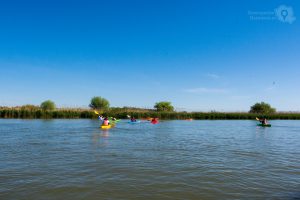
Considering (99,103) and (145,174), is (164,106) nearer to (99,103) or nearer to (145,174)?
(99,103)

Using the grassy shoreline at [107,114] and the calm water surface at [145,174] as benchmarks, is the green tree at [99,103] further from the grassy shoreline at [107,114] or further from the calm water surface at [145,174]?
the calm water surface at [145,174]

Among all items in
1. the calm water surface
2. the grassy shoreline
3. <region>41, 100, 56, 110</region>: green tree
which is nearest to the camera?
the calm water surface

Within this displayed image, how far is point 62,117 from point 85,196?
163ft

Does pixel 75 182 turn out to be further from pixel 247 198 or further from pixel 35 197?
pixel 247 198

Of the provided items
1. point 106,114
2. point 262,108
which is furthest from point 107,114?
point 262,108

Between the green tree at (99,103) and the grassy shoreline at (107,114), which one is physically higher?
the green tree at (99,103)

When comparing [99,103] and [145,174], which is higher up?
[99,103]

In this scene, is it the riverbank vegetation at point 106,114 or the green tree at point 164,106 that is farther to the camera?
the green tree at point 164,106

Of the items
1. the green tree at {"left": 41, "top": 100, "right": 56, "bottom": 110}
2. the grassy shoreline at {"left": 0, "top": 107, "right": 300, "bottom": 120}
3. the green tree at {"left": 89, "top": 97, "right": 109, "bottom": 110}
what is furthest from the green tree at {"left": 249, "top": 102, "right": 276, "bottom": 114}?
the green tree at {"left": 41, "top": 100, "right": 56, "bottom": 110}

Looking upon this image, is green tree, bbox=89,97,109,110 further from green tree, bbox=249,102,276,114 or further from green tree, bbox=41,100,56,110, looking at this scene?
green tree, bbox=249,102,276,114

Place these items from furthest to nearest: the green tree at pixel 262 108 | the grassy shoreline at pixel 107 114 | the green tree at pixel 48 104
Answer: the green tree at pixel 262 108 → the green tree at pixel 48 104 → the grassy shoreline at pixel 107 114

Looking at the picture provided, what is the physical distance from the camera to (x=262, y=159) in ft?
44.3

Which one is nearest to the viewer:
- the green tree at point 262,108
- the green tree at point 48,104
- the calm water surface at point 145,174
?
the calm water surface at point 145,174

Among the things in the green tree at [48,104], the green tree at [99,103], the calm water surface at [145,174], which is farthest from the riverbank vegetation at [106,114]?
the calm water surface at [145,174]
